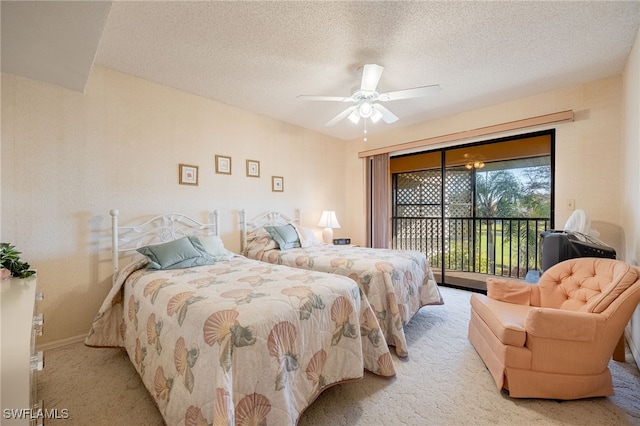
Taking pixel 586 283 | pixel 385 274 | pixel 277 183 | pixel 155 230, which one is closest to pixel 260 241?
pixel 277 183

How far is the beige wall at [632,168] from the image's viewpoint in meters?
2.12

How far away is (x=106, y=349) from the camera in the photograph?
2363 mm

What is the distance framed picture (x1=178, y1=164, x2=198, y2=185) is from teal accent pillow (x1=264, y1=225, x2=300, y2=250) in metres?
1.05

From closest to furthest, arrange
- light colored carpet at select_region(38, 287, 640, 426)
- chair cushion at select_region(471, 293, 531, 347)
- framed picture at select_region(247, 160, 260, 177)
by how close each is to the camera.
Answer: light colored carpet at select_region(38, 287, 640, 426) → chair cushion at select_region(471, 293, 531, 347) → framed picture at select_region(247, 160, 260, 177)

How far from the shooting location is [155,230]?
9.32 feet

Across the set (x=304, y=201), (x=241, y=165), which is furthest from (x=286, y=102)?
(x=304, y=201)

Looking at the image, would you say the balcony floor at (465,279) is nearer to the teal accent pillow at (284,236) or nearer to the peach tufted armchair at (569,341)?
the peach tufted armchair at (569,341)

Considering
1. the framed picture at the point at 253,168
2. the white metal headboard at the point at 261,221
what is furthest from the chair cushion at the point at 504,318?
the framed picture at the point at 253,168

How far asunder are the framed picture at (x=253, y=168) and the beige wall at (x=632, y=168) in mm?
3722

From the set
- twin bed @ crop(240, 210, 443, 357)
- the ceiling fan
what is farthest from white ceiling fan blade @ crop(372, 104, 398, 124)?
twin bed @ crop(240, 210, 443, 357)

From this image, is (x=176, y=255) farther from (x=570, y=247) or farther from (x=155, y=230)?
(x=570, y=247)

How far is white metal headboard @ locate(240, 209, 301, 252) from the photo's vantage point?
356 cm

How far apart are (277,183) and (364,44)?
7.44 ft

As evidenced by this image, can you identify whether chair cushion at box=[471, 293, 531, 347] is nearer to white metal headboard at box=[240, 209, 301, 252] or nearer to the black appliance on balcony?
the black appliance on balcony
